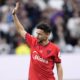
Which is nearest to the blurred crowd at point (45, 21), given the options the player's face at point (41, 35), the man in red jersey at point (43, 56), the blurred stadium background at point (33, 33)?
the blurred stadium background at point (33, 33)

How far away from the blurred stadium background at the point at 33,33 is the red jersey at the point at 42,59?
2.58 meters

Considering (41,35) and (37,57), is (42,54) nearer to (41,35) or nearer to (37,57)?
(37,57)

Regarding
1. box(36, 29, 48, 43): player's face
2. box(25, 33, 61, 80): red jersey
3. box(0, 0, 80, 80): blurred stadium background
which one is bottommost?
box(25, 33, 61, 80): red jersey

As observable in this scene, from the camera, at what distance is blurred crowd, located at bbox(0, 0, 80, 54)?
12109mm

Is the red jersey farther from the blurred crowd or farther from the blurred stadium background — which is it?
the blurred crowd

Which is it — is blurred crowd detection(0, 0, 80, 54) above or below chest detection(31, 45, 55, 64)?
above

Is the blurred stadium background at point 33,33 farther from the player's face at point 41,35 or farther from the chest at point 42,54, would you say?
the player's face at point 41,35

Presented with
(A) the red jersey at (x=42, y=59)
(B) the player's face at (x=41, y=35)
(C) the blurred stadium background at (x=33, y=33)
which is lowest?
(A) the red jersey at (x=42, y=59)

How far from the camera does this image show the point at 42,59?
8.55m

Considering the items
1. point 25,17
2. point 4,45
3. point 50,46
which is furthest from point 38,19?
point 50,46

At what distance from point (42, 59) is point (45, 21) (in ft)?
15.2

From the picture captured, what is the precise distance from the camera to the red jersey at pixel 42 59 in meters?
8.55

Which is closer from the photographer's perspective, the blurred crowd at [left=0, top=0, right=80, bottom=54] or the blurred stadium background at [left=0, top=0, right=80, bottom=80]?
the blurred stadium background at [left=0, top=0, right=80, bottom=80]

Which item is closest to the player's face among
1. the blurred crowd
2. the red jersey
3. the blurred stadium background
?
the red jersey
